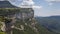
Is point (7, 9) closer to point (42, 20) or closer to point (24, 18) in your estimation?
point (24, 18)

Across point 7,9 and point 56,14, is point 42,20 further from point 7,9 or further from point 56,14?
point 7,9

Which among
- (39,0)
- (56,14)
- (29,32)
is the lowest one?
(29,32)

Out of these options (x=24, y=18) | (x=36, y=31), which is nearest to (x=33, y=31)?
(x=36, y=31)

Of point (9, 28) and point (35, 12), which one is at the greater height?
point (35, 12)

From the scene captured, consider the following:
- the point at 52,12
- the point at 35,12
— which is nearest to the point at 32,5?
the point at 35,12

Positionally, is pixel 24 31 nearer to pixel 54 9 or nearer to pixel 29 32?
pixel 29 32

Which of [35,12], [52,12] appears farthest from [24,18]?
[52,12]
